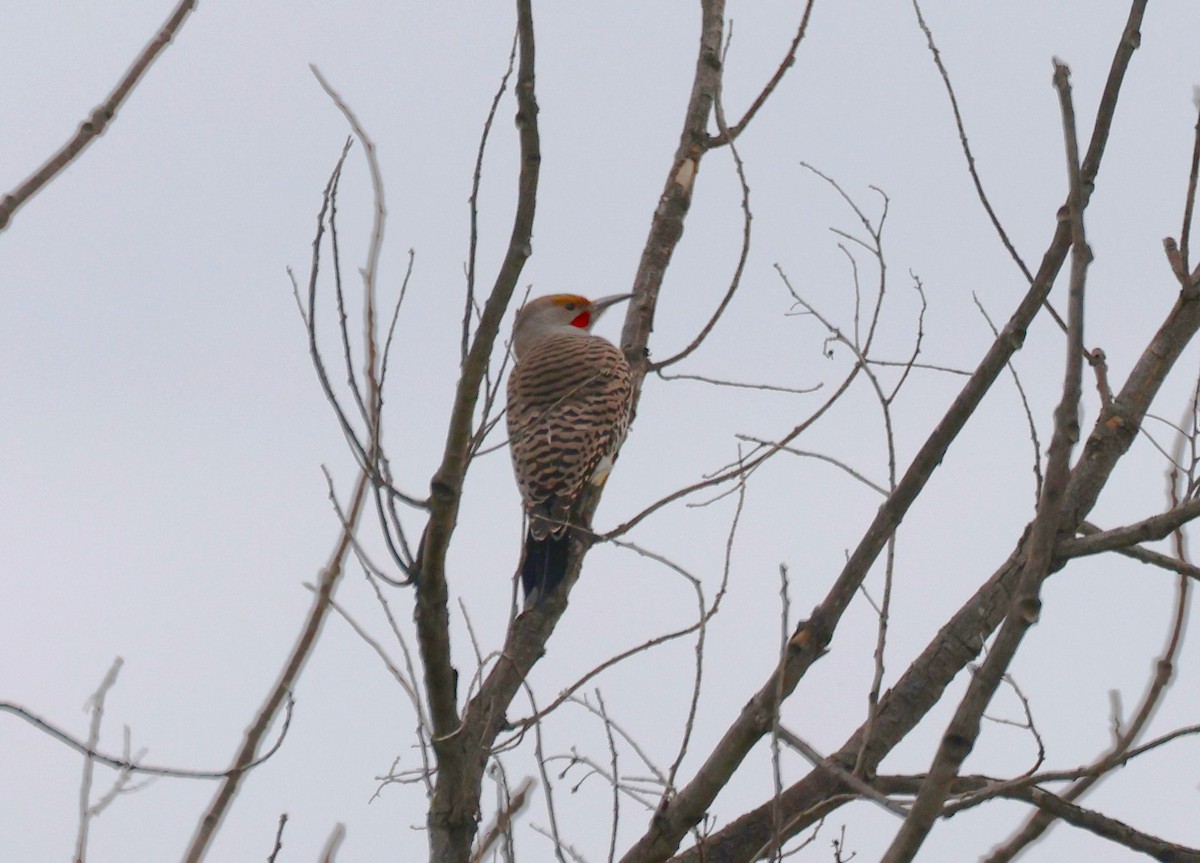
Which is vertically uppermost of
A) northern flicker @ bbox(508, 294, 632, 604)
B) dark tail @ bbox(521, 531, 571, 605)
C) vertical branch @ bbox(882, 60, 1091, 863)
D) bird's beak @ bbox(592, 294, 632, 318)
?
bird's beak @ bbox(592, 294, 632, 318)

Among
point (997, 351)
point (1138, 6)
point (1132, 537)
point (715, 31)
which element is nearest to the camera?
point (1132, 537)

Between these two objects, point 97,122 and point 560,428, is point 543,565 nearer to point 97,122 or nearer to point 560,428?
point 560,428

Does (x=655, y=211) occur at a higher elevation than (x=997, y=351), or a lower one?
higher

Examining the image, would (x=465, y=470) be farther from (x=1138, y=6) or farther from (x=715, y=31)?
(x=715, y=31)

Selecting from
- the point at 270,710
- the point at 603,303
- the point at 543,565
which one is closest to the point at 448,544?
the point at 270,710

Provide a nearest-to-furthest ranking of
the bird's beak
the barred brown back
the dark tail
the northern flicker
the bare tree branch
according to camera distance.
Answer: the bare tree branch → the dark tail → the northern flicker → the barred brown back → the bird's beak

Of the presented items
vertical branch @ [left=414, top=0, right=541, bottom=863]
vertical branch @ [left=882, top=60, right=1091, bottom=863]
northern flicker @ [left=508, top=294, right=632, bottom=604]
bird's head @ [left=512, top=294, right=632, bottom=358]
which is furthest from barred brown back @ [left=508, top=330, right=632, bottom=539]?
vertical branch @ [left=882, top=60, right=1091, bottom=863]

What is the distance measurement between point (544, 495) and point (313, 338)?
9.41 feet

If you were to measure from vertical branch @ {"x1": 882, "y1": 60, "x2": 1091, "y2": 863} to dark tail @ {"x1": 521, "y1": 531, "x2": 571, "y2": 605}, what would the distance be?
8.51 feet

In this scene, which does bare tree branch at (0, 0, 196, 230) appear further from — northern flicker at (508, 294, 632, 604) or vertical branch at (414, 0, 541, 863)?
northern flicker at (508, 294, 632, 604)

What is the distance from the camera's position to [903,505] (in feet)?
9.23

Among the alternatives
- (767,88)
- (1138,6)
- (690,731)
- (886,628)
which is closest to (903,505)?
(886,628)

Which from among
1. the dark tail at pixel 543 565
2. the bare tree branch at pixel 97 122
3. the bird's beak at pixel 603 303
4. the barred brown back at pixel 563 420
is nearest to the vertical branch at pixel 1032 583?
the bare tree branch at pixel 97 122

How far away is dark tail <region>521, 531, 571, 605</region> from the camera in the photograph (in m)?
4.77
